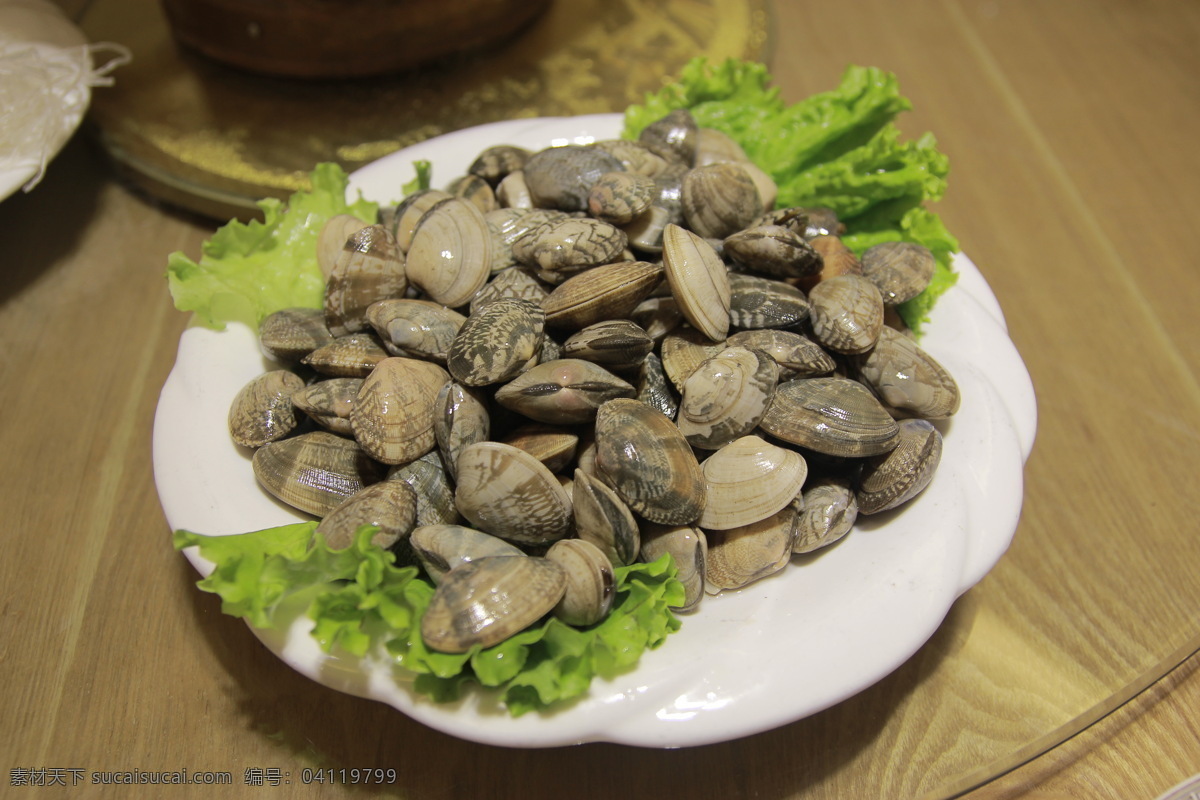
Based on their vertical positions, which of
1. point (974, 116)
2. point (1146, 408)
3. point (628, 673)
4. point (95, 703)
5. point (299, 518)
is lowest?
point (95, 703)

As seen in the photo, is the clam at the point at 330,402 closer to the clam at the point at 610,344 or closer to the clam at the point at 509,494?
the clam at the point at 509,494

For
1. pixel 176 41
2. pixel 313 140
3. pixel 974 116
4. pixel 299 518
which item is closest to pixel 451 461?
pixel 299 518

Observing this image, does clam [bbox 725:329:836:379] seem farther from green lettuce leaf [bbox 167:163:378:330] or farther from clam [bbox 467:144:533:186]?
green lettuce leaf [bbox 167:163:378:330]

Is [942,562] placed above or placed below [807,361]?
below

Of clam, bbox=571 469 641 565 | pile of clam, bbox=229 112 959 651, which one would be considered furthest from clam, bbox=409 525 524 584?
clam, bbox=571 469 641 565

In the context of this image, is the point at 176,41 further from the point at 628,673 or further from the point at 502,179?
the point at 628,673

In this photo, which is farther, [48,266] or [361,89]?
[361,89]
